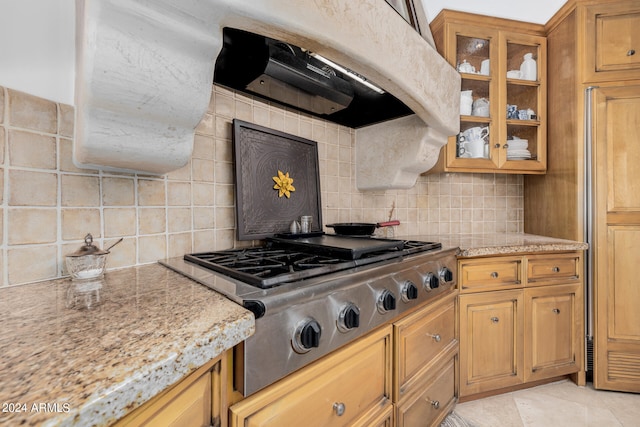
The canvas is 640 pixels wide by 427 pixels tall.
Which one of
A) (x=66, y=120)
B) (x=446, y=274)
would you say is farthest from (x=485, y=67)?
(x=66, y=120)

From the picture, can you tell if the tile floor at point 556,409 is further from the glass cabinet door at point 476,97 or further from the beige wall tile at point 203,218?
the beige wall tile at point 203,218

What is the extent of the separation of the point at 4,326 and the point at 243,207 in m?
0.82

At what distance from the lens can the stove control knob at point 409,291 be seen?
97cm

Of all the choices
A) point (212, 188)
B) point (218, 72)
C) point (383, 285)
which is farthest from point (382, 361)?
point (218, 72)

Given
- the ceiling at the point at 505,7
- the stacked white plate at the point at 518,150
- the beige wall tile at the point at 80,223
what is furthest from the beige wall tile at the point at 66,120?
the stacked white plate at the point at 518,150

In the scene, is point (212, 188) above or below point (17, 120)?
below

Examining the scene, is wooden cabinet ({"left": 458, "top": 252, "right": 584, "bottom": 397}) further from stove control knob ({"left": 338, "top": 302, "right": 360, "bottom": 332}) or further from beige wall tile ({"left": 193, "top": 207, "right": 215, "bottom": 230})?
beige wall tile ({"left": 193, "top": 207, "right": 215, "bottom": 230})

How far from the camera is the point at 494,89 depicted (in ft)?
6.35

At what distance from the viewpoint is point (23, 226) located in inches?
29.5

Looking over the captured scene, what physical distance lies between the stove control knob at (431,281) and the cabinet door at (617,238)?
4.35 feet

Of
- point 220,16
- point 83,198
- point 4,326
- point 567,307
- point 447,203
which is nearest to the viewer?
point 4,326

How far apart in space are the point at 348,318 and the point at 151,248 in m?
0.76

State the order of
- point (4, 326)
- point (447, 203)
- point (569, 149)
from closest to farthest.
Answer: point (4, 326) → point (569, 149) → point (447, 203)

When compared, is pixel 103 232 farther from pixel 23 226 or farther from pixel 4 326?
pixel 4 326
